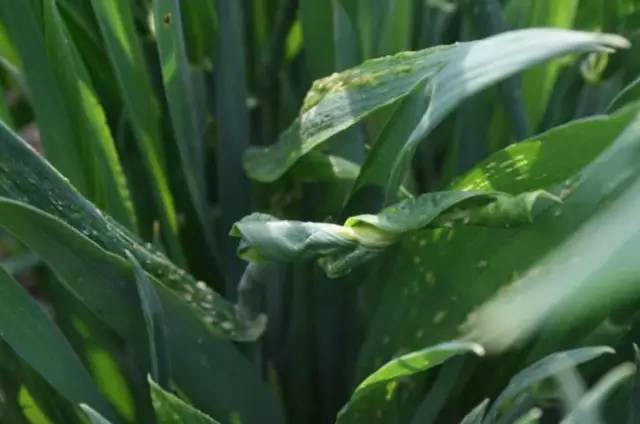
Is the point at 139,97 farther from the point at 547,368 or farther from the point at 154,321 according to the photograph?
the point at 547,368

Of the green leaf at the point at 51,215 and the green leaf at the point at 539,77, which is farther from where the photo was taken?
the green leaf at the point at 539,77

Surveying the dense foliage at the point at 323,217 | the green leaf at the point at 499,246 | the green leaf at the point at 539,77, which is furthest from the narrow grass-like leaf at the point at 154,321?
the green leaf at the point at 539,77

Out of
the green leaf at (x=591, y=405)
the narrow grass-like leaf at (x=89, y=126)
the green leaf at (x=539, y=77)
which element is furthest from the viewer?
the green leaf at (x=539, y=77)

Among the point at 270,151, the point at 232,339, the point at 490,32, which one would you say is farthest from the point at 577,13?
the point at 232,339

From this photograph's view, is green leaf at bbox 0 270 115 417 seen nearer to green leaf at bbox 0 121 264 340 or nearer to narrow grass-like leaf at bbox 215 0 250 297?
green leaf at bbox 0 121 264 340

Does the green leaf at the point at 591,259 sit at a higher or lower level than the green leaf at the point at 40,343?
higher

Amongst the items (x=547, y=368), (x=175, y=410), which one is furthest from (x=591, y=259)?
(x=175, y=410)

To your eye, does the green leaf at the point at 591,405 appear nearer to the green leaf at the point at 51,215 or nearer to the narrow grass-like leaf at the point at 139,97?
the green leaf at the point at 51,215
